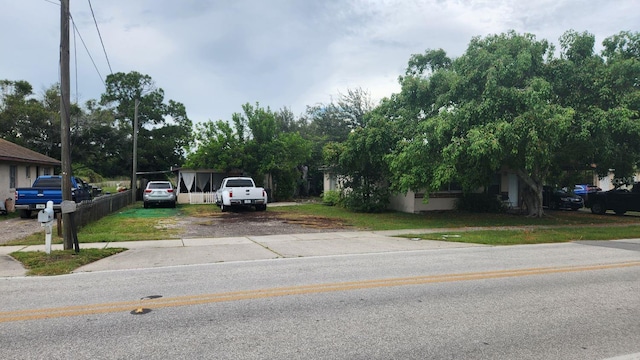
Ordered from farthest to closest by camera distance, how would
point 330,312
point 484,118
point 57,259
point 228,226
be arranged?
point 228,226, point 484,118, point 57,259, point 330,312

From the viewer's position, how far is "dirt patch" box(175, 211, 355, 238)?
1457 centimetres

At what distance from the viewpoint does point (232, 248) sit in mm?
11367

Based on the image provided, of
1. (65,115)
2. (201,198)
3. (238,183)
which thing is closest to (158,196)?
(201,198)

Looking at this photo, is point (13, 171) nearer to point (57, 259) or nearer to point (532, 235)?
point (57, 259)

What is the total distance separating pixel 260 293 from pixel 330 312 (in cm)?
140

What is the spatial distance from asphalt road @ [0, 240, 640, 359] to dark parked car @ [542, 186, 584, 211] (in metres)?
18.5

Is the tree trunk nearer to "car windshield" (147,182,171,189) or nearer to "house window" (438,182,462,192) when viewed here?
"house window" (438,182,462,192)

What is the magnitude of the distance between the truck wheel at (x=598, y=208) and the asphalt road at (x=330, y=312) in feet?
54.5

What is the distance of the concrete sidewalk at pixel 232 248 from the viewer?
9.29 meters

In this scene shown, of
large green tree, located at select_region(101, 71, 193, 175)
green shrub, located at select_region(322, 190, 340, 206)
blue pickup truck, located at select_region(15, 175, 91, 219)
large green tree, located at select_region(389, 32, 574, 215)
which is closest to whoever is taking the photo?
large green tree, located at select_region(389, 32, 574, 215)

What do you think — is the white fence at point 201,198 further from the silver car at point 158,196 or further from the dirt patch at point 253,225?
the dirt patch at point 253,225

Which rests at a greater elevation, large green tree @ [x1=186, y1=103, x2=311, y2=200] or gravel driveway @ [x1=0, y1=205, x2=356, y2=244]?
large green tree @ [x1=186, y1=103, x2=311, y2=200]

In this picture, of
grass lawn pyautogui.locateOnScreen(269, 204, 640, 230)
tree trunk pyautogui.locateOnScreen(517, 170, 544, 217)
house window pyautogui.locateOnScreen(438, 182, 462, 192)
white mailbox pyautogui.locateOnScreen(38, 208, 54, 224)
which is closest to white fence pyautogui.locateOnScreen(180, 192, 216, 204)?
grass lawn pyautogui.locateOnScreen(269, 204, 640, 230)

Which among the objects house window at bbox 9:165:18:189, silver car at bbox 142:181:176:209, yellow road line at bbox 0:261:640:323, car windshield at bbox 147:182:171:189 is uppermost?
house window at bbox 9:165:18:189
